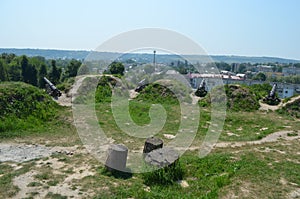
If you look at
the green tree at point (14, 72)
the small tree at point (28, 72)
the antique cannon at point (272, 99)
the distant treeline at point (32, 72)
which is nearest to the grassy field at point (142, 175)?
the antique cannon at point (272, 99)

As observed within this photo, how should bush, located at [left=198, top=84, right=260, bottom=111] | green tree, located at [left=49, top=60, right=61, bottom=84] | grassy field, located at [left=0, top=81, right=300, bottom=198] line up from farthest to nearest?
green tree, located at [left=49, top=60, right=61, bottom=84], bush, located at [left=198, top=84, right=260, bottom=111], grassy field, located at [left=0, top=81, right=300, bottom=198]

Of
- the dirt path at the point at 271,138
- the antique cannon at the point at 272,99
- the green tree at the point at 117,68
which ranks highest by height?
the green tree at the point at 117,68

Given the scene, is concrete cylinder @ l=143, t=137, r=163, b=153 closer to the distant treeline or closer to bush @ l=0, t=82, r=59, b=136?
bush @ l=0, t=82, r=59, b=136

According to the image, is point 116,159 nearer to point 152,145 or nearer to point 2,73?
point 152,145

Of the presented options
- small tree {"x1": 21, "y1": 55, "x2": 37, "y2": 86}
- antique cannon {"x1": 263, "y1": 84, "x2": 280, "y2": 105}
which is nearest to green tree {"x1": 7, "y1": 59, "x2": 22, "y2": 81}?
small tree {"x1": 21, "y1": 55, "x2": 37, "y2": 86}

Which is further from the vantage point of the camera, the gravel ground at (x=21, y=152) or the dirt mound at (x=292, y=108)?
the dirt mound at (x=292, y=108)

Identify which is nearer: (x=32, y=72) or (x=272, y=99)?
(x=272, y=99)

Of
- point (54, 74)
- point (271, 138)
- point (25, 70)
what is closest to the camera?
point (271, 138)

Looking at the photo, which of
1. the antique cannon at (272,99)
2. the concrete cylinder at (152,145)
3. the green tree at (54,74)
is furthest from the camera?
the green tree at (54,74)

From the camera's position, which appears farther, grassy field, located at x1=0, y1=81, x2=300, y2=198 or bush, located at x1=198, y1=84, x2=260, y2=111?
bush, located at x1=198, y1=84, x2=260, y2=111

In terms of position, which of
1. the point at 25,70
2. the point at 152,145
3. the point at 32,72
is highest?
the point at 25,70

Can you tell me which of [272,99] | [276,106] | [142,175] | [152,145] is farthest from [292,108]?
[142,175]

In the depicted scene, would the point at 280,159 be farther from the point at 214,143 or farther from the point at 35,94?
the point at 35,94

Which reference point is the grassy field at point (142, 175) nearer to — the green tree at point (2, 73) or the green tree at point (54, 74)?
the green tree at point (2, 73)
